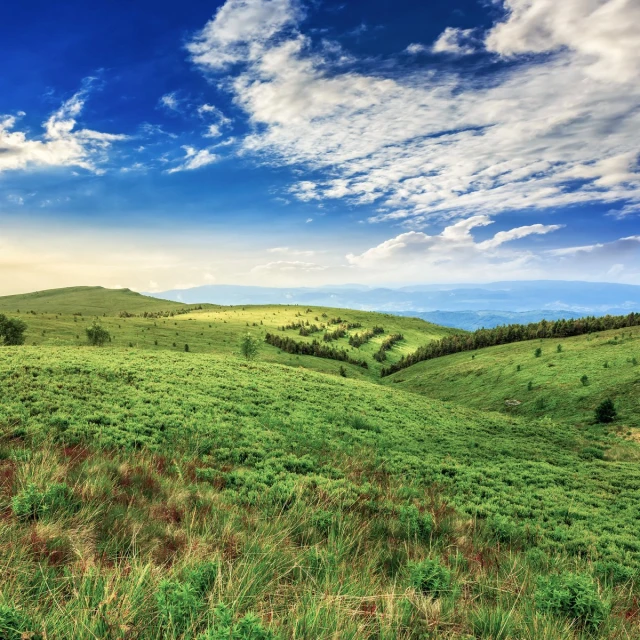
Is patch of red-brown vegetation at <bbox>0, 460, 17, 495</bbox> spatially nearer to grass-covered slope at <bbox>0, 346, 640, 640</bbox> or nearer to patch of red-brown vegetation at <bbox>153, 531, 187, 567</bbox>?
grass-covered slope at <bbox>0, 346, 640, 640</bbox>

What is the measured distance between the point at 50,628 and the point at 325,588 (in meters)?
2.72

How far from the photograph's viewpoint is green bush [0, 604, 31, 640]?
2.81 m

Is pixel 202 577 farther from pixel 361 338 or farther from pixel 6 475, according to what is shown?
pixel 361 338

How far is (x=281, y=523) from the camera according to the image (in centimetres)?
675

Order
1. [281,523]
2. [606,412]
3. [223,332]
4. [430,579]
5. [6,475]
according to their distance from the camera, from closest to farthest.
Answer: [430,579]
[281,523]
[6,475]
[606,412]
[223,332]

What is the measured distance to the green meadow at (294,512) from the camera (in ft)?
12.3

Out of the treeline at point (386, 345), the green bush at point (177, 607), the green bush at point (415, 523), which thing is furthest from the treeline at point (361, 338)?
the green bush at point (177, 607)

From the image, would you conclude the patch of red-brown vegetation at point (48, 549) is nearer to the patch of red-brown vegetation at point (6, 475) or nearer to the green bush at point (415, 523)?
the patch of red-brown vegetation at point (6, 475)

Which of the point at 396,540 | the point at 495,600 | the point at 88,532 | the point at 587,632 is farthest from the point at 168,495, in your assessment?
the point at 587,632

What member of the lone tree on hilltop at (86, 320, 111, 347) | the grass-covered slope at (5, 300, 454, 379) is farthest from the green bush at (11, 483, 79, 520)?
the lone tree on hilltop at (86, 320, 111, 347)

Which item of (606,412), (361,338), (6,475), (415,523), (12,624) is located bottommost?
(361,338)

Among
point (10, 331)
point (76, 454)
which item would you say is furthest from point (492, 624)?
point (10, 331)

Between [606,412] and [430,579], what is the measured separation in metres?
32.9

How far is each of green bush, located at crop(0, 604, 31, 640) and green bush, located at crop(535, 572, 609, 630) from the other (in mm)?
5512
